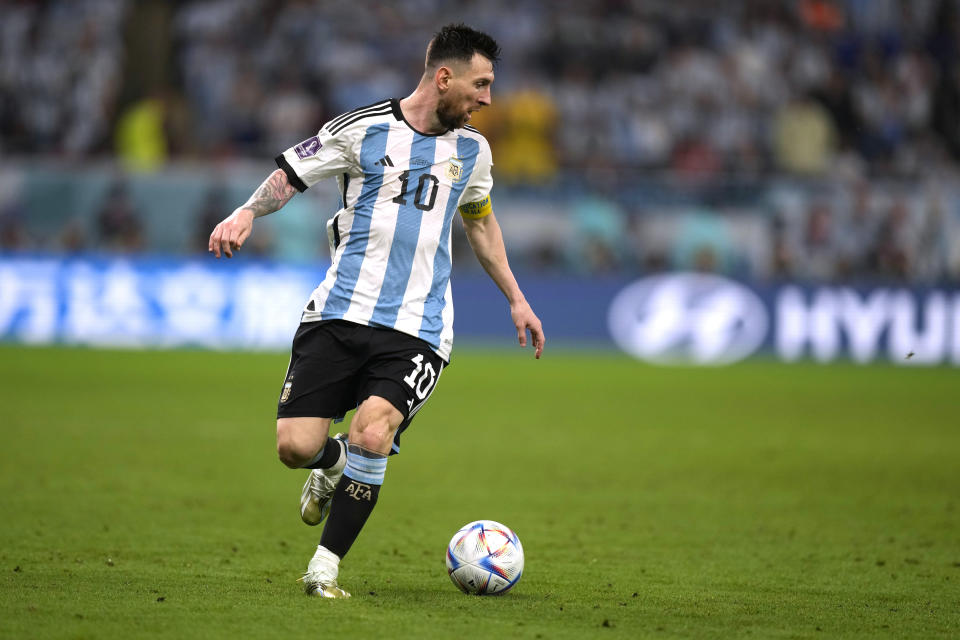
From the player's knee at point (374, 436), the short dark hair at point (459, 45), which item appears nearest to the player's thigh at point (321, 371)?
the player's knee at point (374, 436)

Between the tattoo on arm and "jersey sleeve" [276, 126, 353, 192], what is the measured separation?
1.2 inches

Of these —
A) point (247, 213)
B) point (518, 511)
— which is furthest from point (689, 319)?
point (247, 213)

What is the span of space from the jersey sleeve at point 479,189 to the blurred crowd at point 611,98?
473 inches

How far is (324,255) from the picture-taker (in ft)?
58.0

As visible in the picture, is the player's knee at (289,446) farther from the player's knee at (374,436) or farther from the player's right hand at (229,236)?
the player's right hand at (229,236)

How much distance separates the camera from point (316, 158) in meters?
5.47

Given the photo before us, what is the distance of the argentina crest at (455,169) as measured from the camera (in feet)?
18.5

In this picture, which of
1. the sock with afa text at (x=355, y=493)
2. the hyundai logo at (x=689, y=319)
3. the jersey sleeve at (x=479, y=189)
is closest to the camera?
the sock with afa text at (x=355, y=493)

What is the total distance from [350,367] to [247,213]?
0.79 meters

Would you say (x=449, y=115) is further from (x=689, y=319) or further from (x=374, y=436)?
(x=689, y=319)

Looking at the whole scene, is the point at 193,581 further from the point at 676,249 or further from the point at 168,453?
the point at 676,249

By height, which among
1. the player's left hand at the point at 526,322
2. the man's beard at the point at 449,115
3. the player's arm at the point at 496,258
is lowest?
the player's left hand at the point at 526,322

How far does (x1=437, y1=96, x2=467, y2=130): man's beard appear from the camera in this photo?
553cm

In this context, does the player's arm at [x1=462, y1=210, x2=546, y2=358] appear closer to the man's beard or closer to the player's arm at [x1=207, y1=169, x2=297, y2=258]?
the man's beard
